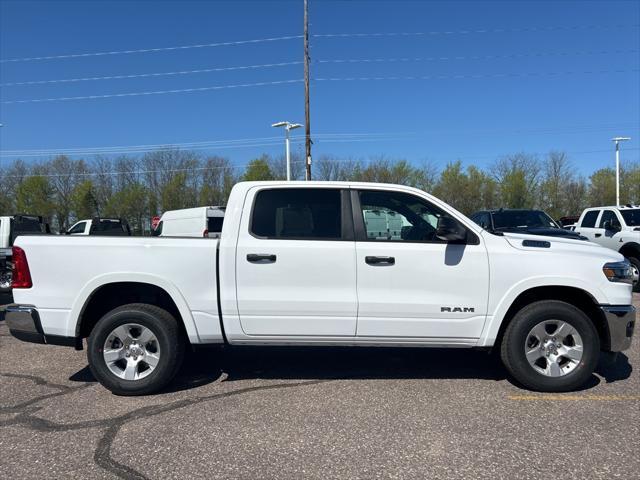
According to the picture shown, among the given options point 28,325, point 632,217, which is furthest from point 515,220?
point 28,325

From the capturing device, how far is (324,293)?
4496mm

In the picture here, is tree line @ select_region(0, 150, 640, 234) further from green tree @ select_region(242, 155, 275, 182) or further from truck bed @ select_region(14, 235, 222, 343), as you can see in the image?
truck bed @ select_region(14, 235, 222, 343)

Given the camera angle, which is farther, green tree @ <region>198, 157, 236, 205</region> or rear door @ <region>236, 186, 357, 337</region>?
green tree @ <region>198, 157, 236, 205</region>

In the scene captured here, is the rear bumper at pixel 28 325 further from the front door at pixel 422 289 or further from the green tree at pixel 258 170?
the green tree at pixel 258 170

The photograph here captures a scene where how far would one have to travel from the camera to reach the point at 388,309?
449 centimetres

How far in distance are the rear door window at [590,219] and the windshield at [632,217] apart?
999 mm

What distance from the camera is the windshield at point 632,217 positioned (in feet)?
38.0

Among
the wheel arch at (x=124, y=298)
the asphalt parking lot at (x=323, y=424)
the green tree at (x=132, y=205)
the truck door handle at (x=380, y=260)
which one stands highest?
the green tree at (x=132, y=205)

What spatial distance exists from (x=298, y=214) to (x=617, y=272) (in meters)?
3.00

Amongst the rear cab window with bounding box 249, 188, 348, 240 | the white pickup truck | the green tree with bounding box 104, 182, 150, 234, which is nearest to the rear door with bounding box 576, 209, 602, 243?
the white pickup truck

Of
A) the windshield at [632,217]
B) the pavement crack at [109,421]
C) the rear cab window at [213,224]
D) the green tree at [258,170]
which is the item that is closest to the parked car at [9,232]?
the rear cab window at [213,224]

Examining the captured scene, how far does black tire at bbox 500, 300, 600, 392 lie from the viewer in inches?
177

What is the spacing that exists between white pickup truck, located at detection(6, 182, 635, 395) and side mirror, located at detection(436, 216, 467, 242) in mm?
17

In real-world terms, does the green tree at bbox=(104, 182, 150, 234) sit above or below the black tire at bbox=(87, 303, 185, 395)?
above
